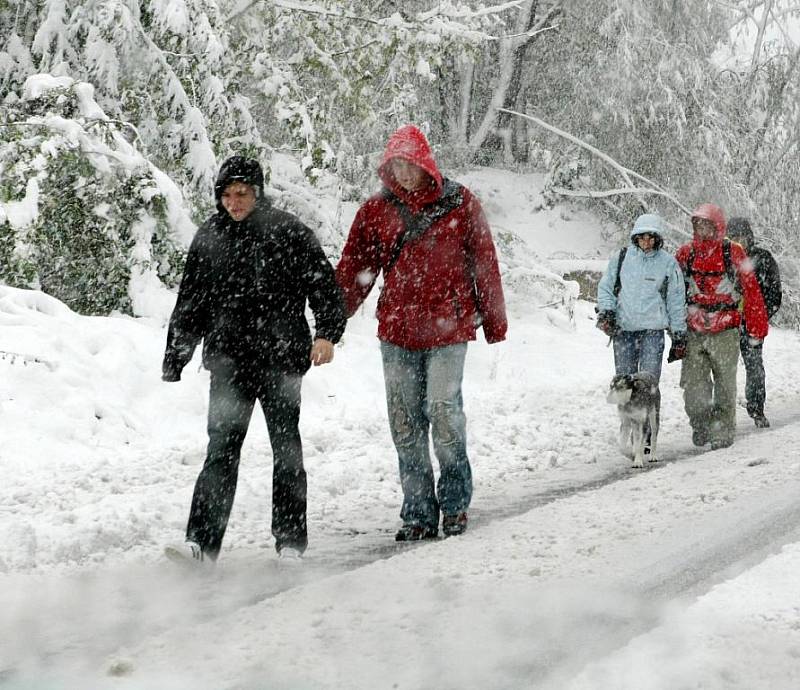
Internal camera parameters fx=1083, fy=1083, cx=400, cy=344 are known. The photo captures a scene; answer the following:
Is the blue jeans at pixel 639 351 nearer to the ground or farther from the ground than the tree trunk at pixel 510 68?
nearer to the ground

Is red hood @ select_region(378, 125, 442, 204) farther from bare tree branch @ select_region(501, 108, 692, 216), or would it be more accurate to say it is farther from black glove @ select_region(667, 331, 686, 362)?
bare tree branch @ select_region(501, 108, 692, 216)

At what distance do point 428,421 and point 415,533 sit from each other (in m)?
0.62

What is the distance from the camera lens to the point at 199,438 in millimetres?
8906

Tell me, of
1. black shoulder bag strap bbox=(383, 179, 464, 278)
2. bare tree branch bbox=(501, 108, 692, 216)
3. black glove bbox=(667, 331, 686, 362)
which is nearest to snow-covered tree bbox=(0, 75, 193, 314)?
black shoulder bag strap bbox=(383, 179, 464, 278)

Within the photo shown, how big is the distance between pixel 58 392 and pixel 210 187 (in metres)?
4.34

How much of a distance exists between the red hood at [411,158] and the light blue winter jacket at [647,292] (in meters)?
3.12

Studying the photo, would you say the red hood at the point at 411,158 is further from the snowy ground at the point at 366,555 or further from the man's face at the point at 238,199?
the snowy ground at the point at 366,555

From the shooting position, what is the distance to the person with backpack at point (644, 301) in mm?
8375

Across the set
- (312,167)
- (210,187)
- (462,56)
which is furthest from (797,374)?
(210,187)

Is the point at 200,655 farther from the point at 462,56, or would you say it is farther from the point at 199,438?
the point at 462,56

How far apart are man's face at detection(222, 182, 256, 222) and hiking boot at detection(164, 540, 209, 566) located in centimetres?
154

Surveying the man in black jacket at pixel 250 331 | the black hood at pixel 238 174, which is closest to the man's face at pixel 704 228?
the man in black jacket at pixel 250 331

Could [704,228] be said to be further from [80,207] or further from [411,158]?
[80,207]

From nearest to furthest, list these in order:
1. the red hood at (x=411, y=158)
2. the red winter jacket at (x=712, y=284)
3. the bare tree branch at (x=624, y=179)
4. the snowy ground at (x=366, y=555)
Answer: the snowy ground at (x=366, y=555) → the red hood at (x=411, y=158) → the red winter jacket at (x=712, y=284) → the bare tree branch at (x=624, y=179)
